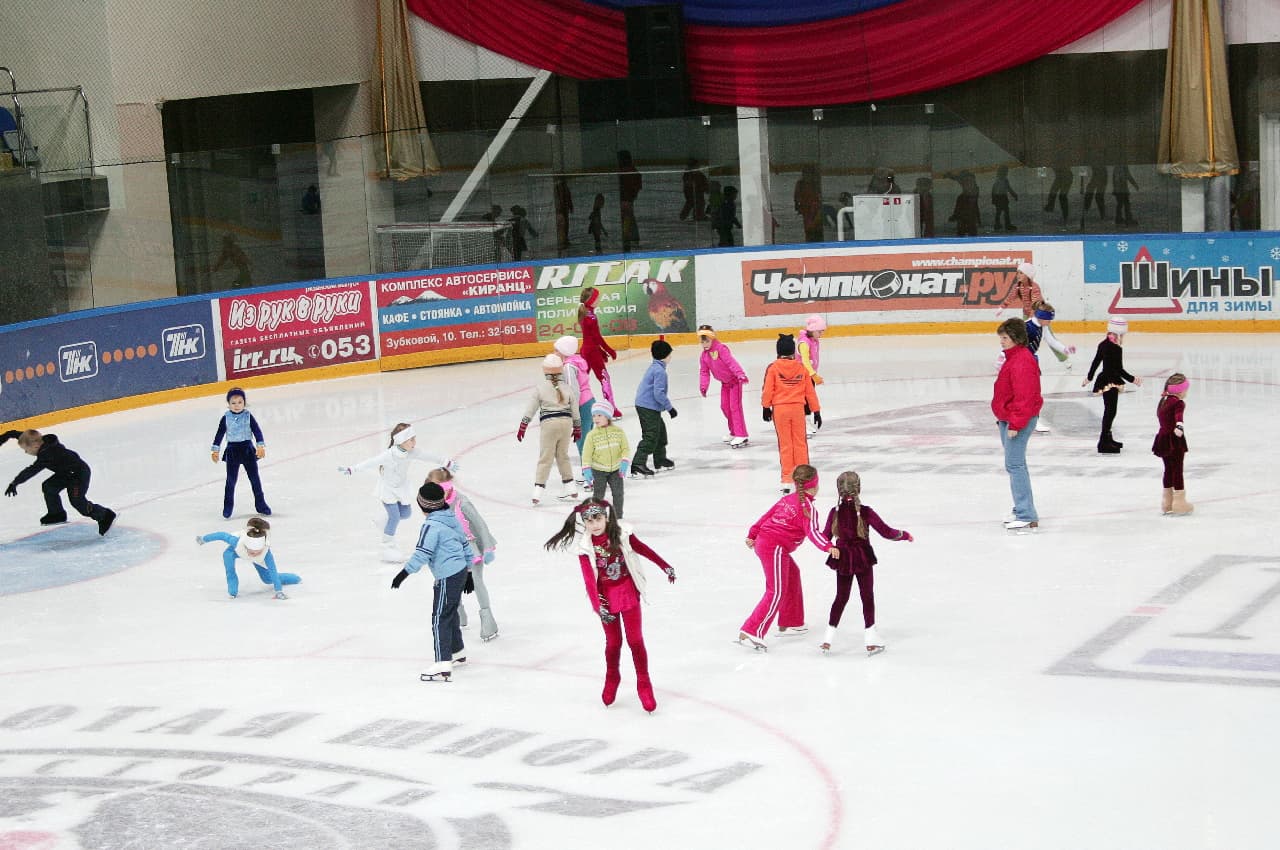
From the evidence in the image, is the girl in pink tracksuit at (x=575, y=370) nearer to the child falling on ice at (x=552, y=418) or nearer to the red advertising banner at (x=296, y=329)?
the child falling on ice at (x=552, y=418)

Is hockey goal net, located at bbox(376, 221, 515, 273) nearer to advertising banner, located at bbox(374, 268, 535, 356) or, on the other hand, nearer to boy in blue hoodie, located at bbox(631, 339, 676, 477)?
advertising banner, located at bbox(374, 268, 535, 356)

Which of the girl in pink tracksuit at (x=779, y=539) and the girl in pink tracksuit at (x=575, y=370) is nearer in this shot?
the girl in pink tracksuit at (x=779, y=539)

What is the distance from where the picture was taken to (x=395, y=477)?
46.6ft

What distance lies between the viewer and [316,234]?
1029 inches

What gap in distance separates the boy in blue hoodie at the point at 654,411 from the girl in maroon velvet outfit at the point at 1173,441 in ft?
14.8

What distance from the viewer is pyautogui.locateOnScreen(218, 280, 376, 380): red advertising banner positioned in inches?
969

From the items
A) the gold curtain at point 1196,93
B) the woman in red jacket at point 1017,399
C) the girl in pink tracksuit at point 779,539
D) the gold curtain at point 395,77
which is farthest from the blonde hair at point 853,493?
the gold curtain at point 395,77

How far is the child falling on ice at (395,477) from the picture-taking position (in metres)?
14.0

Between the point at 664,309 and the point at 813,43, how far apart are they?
572 centimetres

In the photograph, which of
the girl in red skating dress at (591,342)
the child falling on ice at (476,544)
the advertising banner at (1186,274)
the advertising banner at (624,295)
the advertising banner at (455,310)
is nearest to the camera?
the child falling on ice at (476,544)

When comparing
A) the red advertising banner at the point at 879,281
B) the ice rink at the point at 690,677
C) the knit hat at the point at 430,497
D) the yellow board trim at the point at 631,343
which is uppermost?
the red advertising banner at the point at 879,281

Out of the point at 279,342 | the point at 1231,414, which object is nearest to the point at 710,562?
the point at 1231,414

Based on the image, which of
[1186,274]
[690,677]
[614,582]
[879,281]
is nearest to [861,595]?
[690,677]

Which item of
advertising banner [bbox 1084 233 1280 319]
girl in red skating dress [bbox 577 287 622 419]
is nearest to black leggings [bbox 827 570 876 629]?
girl in red skating dress [bbox 577 287 622 419]
